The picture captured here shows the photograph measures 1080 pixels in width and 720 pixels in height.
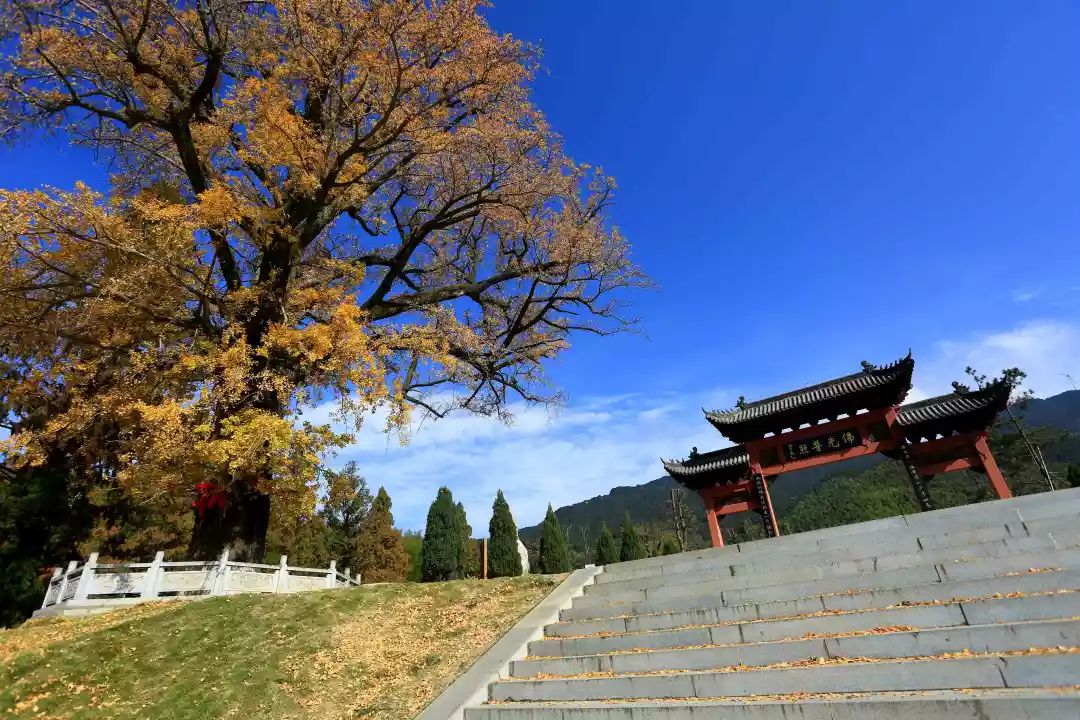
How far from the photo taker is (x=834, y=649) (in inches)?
197

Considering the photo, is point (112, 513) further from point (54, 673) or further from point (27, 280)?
point (54, 673)

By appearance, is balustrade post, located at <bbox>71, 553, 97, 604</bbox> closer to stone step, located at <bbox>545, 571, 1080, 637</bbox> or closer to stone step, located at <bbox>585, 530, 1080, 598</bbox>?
stone step, located at <bbox>545, 571, 1080, 637</bbox>

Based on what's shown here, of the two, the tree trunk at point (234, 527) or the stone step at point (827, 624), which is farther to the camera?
the tree trunk at point (234, 527)

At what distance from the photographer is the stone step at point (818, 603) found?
5320mm

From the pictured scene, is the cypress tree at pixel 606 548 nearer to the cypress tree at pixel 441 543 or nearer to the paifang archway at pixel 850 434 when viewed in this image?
the cypress tree at pixel 441 543

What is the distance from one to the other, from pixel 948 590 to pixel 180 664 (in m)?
9.99

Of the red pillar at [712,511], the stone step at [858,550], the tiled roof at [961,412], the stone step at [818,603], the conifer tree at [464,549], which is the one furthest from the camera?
the conifer tree at [464,549]

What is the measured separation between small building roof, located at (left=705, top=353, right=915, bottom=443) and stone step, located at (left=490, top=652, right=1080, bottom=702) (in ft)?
39.2

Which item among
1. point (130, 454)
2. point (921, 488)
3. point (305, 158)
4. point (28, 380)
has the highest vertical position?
point (305, 158)

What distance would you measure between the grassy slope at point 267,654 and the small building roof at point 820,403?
31.5 ft

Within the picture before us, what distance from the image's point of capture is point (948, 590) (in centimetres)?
559

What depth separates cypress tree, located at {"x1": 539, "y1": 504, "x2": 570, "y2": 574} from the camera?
3334 cm

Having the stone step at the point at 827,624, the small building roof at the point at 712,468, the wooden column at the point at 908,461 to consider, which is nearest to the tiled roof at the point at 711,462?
the small building roof at the point at 712,468

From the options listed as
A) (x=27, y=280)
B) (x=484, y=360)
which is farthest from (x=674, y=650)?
(x=27, y=280)
